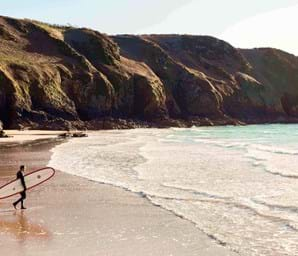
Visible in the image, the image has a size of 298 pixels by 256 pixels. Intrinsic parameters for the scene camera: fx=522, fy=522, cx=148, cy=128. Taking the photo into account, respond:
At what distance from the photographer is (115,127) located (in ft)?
259

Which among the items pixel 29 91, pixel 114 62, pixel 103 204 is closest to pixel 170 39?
pixel 114 62

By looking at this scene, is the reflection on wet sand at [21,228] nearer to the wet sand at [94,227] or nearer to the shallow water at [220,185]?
the wet sand at [94,227]

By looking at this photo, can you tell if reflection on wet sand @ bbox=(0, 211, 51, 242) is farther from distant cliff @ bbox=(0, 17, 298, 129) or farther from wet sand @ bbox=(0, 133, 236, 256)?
distant cliff @ bbox=(0, 17, 298, 129)

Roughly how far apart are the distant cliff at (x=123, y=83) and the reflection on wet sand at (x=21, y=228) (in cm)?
5193

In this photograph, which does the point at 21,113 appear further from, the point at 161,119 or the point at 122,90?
the point at 161,119

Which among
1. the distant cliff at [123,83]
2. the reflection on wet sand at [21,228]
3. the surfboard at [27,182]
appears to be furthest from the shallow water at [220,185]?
the distant cliff at [123,83]

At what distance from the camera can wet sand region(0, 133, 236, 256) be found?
11023 mm

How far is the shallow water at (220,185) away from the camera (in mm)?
12758

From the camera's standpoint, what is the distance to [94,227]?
13.0 m

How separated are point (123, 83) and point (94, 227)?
75.7m

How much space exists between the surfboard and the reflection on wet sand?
1.72 metres

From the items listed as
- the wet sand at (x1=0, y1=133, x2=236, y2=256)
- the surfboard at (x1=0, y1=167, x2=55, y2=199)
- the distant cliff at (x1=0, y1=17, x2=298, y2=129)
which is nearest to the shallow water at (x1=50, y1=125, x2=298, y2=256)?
the wet sand at (x1=0, y1=133, x2=236, y2=256)

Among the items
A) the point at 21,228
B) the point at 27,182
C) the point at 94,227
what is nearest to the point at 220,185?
the point at 27,182

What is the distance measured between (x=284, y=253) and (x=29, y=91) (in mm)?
63184
